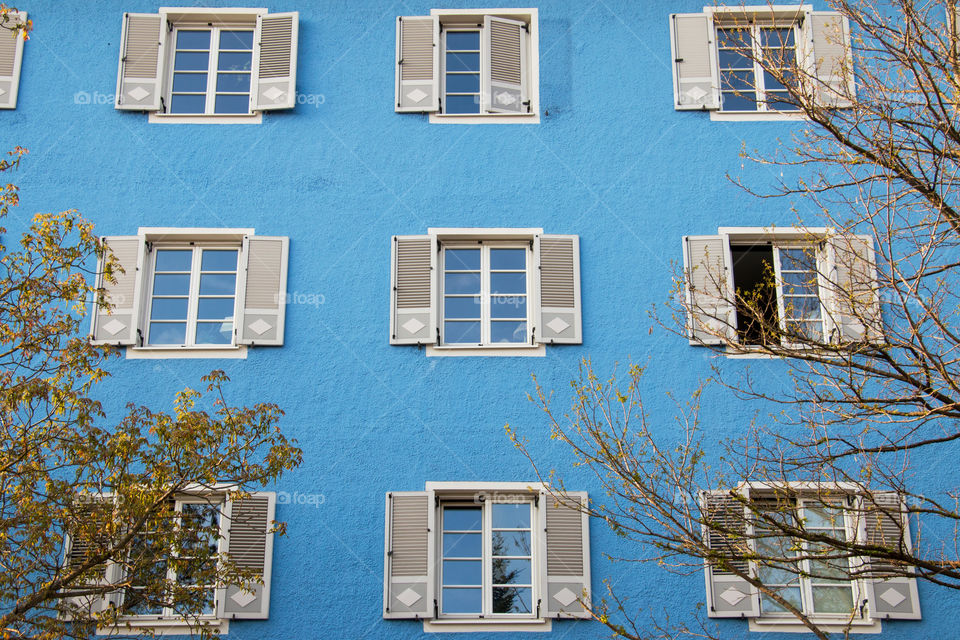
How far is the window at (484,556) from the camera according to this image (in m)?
10.8

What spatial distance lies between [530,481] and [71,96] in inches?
256

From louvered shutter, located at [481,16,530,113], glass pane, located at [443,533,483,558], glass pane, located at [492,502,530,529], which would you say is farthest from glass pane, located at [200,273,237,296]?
glass pane, located at [492,502,530,529]

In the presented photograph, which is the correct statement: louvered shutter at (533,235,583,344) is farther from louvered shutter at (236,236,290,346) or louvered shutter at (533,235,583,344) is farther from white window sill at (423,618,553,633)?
white window sill at (423,618,553,633)

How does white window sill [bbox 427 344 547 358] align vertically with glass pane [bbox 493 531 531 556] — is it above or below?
above

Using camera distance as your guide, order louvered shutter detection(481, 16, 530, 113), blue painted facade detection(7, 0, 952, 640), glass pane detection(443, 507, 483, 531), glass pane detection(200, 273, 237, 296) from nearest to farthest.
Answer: blue painted facade detection(7, 0, 952, 640) < glass pane detection(443, 507, 483, 531) < glass pane detection(200, 273, 237, 296) < louvered shutter detection(481, 16, 530, 113)

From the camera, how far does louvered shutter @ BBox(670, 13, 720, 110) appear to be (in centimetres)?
1277

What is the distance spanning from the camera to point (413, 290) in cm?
1198

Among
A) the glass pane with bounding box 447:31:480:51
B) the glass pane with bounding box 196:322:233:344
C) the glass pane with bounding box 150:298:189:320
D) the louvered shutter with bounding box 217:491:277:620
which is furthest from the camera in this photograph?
the glass pane with bounding box 447:31:480:51

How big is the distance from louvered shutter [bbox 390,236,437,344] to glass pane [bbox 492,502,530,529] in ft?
5.86

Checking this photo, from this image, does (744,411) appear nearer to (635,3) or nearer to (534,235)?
(534,235)

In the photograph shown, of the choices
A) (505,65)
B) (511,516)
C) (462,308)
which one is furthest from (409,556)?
(505,65)

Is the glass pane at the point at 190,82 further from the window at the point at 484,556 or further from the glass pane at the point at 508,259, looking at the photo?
the window at the point at 484,556

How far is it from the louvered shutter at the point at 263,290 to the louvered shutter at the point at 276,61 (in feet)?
5.36

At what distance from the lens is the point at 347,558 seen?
10.9 m
